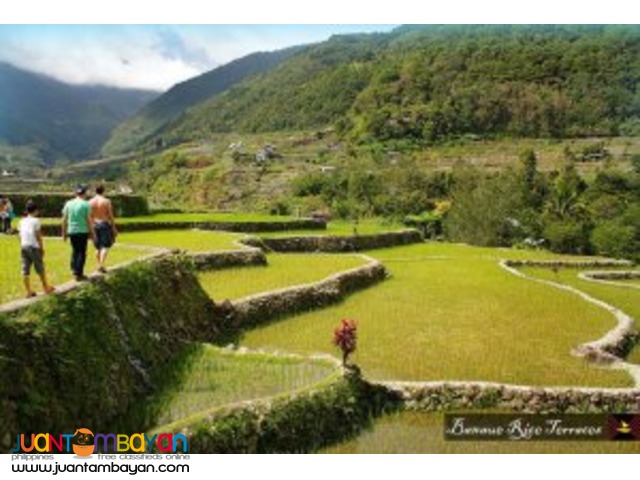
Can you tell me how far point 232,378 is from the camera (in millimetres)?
14773

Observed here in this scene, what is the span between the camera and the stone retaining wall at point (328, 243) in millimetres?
39438

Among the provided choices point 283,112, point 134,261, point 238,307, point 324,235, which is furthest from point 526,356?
point 283,112

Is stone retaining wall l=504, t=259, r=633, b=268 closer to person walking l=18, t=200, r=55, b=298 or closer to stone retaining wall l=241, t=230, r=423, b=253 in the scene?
stone retaining wall l=241, t=230, r=423, b=253

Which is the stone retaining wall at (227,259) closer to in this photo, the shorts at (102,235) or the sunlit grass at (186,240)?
the sunlit grass at (186,240)

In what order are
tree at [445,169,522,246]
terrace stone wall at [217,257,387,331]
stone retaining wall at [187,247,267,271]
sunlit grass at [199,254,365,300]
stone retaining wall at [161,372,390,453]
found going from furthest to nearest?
tree at [445,169,522,246] → stone retaining wall at [187,247,267,271] → sunlit grass at [199,254,365,300] → terrace stone wall at [217,257,387,331] → stone retaining wall at [161,372,390,453]

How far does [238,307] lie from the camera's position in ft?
69.5

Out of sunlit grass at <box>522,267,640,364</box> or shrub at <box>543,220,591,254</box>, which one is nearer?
sunlit grass at <box>522,267,640,364</box>

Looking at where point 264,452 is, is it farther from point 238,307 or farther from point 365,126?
point 365,126

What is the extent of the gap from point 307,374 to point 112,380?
3.55 m

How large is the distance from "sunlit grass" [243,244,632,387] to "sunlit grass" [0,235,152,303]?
409 centimetres

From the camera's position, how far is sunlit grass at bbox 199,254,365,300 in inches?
936

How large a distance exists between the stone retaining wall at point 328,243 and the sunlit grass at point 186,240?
1525 millimetres

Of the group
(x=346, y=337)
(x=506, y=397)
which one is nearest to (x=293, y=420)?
(x=346, y=337)

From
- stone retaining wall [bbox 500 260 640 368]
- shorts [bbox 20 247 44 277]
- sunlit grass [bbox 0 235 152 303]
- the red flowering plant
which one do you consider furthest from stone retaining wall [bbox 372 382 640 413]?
sunlit grass [bbox 0 235 152 303]
